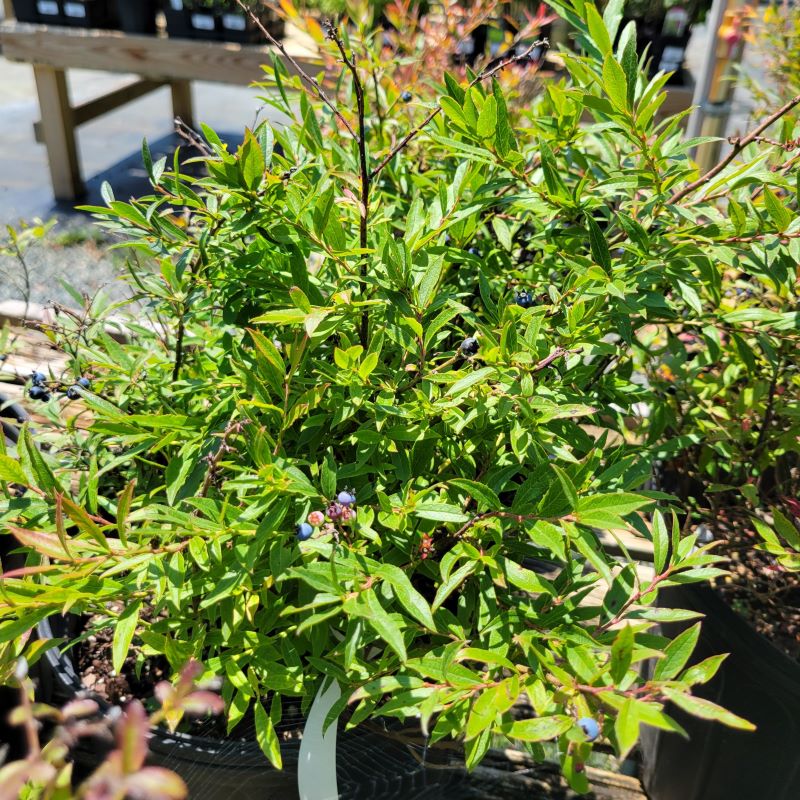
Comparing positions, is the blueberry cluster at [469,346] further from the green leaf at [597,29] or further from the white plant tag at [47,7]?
the white plant tag at [47,7]

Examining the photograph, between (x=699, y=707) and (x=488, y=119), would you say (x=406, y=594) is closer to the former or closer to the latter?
(x=699, y=707)

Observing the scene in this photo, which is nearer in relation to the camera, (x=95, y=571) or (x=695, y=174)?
(x=95, y=571)

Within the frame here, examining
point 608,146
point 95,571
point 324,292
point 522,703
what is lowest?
point 522,703

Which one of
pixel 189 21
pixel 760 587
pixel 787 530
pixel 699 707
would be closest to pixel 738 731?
pixel 760 587

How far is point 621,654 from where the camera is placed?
606 mm

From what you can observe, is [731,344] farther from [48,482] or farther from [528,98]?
[528,98]

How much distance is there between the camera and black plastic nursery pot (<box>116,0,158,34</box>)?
3.44 meters

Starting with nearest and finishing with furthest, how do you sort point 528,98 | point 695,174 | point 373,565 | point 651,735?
point 373,565 → point 695,174 → point 651,735 → point 528,98

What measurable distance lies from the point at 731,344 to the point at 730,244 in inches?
11.7

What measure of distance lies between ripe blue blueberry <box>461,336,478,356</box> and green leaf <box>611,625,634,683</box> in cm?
32

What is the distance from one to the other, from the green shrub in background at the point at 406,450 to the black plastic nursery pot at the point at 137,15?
3.02 m

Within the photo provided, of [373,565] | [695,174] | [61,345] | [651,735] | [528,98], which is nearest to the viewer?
[373,565]

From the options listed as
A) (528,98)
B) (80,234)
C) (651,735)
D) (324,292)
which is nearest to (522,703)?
(651,735)

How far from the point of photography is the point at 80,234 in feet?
11.0
